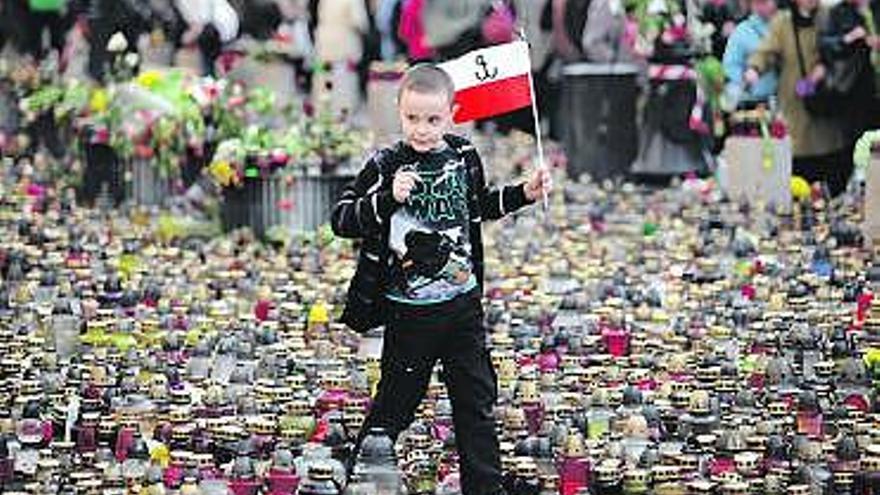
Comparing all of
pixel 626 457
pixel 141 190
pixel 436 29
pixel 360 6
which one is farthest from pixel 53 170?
pixel 626 457

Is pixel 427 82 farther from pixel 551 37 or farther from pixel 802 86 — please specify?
pixel 551 37

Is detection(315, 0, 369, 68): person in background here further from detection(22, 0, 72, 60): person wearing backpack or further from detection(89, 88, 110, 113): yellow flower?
detection(89, 88, 110, 113): yellow flower

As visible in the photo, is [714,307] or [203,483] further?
[714,307]

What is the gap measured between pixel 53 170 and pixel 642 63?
5239 mm

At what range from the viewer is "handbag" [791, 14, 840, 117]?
1969cm

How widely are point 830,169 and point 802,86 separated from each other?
0.62 meters

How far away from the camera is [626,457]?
10.8 metres

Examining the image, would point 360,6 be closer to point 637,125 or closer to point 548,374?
point 637,125

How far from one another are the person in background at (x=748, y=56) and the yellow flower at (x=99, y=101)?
14.6 ft

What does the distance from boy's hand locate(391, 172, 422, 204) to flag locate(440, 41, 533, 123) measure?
1825 millimetres

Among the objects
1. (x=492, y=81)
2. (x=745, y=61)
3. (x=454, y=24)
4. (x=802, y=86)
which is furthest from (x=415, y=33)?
(x=492, y=81)

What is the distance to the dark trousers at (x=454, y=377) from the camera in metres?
9.93

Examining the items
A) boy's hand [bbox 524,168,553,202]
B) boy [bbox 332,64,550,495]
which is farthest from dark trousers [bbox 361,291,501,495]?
boy's hand [bbox 524,168,553,202]

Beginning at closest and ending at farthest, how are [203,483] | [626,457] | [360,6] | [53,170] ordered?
[203,483], [626,457], [53,170], [360,6]
